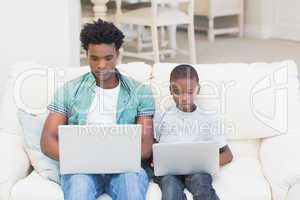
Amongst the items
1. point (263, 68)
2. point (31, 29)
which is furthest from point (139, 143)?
point (31, 29)

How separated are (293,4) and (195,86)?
4.51m

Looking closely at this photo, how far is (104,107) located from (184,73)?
0.36 metres

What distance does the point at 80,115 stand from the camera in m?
2.32

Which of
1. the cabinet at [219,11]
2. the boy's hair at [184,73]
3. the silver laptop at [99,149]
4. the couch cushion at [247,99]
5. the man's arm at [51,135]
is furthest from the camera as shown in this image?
the cabinet at [219,11]

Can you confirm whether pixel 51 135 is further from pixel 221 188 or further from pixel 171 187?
pixel 221 188

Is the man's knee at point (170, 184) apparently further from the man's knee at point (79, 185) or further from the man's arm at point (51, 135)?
the man's arm at point (51, 135)

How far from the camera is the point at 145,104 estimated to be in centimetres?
235

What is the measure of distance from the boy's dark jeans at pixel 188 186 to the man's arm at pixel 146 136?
0.11 m

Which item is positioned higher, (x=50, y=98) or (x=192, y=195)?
(x=50, y=98)

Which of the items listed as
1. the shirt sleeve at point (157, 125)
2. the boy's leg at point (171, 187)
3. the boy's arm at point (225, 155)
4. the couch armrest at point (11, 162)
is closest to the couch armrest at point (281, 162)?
the boy's arm at point (225, 155)

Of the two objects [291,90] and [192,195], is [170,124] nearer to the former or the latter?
[192,195]

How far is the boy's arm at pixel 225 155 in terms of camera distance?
2330 mm

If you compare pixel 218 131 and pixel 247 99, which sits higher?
pixel 247 99

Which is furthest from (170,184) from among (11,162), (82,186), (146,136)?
(11,162)
